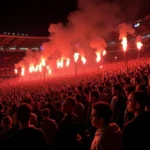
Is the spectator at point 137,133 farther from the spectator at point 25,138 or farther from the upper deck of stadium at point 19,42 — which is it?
the upper deck of stadium at point 19,42

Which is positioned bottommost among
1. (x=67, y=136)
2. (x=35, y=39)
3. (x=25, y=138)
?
(x=67, y=136)

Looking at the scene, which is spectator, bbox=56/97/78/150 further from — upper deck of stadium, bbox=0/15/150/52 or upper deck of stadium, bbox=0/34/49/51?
upper deck of stadium, bbox=0/34/49/51

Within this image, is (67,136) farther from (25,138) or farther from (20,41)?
(20,41)

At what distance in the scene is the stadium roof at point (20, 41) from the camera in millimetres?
53203

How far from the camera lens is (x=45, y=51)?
3459 cm

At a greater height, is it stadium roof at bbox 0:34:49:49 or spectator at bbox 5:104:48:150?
stadium roof at bbox 0:34:49:49

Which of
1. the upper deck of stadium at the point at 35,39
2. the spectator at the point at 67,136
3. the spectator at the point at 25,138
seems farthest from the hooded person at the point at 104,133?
the upper deck of stadium at the point at 35,39

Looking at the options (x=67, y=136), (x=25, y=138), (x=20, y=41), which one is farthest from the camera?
(x=20, y=41)

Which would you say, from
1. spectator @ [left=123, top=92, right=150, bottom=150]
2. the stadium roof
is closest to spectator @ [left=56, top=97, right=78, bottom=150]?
spectator @ [left=123, top=92, right=150, bottom=150]

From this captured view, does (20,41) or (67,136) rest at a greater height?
(20,41)

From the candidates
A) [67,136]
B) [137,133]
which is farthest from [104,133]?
[67,136]

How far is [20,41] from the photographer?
189 ft

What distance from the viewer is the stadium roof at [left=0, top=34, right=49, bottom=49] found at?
53.2m

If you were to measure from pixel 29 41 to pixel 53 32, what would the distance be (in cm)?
2809
